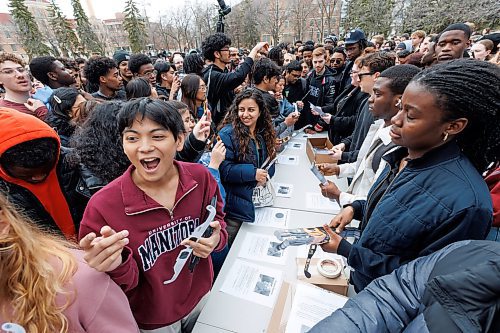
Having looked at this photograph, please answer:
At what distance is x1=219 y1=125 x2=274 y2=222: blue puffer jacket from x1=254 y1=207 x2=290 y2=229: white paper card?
0.09 meters

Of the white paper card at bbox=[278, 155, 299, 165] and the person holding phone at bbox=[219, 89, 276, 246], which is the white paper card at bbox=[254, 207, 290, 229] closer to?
the person holding phone at bbox=[219, 89, 276, 246]

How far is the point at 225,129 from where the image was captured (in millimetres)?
2260

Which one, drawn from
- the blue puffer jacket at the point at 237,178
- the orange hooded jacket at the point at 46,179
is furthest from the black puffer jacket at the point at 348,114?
the orange hooded jacket at the point at 46,179

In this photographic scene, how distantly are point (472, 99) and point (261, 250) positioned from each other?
54.8 inches

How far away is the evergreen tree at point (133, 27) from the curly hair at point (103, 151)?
33345mm

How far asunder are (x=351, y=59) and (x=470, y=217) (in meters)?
4.19

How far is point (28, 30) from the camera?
21438 millimetres

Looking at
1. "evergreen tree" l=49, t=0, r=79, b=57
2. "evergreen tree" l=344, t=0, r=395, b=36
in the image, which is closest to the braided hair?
"evergreen tree" l=344, t=0, r=395, b=36

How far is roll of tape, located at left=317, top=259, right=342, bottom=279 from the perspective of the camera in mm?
1454

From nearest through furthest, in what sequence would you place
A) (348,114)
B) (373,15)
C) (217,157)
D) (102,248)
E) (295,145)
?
(102,248)
(217,157)
(348,114)
(295,145)
(373,15)

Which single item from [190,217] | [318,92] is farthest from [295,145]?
[190,217]

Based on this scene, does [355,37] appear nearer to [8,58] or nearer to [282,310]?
[282,310]

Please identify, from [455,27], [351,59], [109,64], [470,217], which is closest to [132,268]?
[470,217]

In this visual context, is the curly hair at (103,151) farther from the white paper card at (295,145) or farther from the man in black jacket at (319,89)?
the man in black jacket at (319,89)
